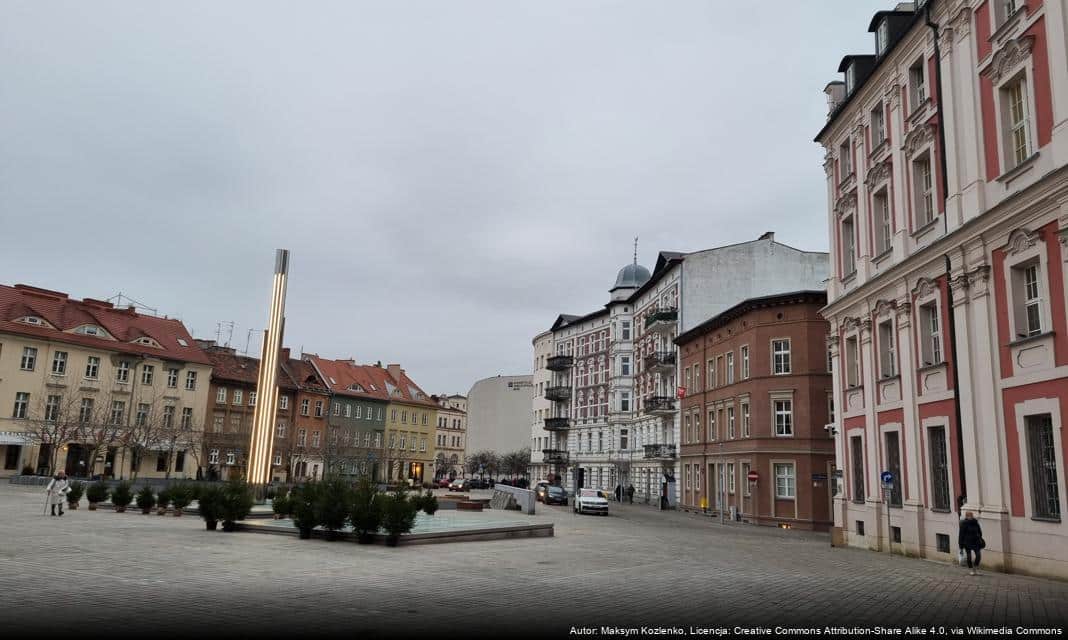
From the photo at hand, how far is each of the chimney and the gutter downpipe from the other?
8.21 metres

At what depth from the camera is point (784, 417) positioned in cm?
3953

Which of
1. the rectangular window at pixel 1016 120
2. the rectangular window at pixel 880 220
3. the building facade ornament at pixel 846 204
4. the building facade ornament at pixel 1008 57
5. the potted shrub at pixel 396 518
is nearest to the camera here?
the building facade ornament at pixel 1008 57

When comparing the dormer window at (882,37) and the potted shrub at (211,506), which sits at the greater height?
the dormer window at (882,37)

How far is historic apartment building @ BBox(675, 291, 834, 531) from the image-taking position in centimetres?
3816

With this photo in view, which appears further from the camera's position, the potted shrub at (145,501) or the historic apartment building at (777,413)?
the historic apartment building at (777,413)

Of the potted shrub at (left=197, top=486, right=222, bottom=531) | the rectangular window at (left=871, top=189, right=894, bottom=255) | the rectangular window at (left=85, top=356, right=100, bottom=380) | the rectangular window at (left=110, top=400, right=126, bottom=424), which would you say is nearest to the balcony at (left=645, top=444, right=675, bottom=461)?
the rectangular window at (left=871, top=189, right=894, bottom=255)

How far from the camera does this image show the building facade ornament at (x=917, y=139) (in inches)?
889

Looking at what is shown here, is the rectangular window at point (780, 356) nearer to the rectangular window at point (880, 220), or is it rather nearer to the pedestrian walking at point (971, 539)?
the rectangular window at point (880, 220)

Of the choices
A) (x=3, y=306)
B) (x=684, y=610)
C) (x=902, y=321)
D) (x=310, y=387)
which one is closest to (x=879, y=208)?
(x=902, y=321)

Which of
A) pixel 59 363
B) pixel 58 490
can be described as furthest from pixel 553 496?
pixel 59 363

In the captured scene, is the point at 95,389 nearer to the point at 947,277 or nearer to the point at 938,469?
the point at 938,469

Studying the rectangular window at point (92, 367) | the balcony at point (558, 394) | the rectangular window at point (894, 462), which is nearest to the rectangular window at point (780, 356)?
the rectangular window at point (894, 462)

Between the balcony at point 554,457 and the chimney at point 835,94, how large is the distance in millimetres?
54941

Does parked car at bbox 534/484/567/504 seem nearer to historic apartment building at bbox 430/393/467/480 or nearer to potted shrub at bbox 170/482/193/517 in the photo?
potted shrub at bbox 170/482/193/517
